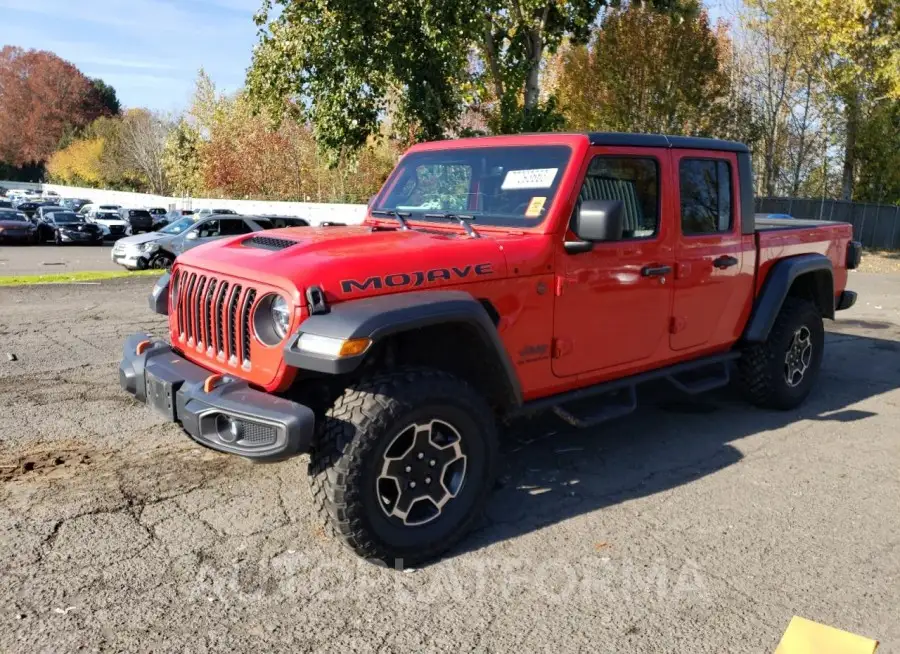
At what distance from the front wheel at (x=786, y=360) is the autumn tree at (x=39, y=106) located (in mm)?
93967

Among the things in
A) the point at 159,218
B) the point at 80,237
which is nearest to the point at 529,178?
the point at 80,237

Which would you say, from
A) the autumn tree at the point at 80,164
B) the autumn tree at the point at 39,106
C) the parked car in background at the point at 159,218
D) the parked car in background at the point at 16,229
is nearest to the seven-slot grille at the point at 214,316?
the parked car in background at the point at 16,229

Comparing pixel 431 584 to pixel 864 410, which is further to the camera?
pixel 864 410

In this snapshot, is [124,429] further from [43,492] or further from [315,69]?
[315,69]

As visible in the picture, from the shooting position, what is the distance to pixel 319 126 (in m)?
17.4

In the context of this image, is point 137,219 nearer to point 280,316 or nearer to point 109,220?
point 109,220

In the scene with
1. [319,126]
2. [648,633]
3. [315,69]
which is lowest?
[648,633]

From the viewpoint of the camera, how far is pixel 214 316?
3.85 m

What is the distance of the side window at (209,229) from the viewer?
18312mm

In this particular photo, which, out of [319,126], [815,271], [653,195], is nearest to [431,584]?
[653,195]

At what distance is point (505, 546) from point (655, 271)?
6.29ft

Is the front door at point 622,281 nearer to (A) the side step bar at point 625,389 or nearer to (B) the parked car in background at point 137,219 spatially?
(A) the side step bar at point 625,389

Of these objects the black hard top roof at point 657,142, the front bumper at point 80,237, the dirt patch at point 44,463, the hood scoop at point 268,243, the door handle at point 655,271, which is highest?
the black hard top roof at point 657,142

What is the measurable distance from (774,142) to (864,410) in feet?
83.6
